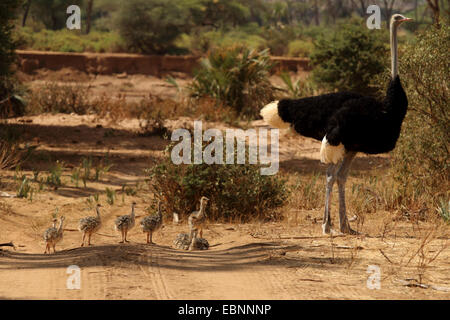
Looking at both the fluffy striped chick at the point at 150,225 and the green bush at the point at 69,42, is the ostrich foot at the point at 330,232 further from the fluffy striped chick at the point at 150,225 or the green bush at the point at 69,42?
the green bush at the point at 69,42

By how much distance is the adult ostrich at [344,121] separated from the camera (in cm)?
763

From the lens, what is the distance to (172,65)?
33750mm

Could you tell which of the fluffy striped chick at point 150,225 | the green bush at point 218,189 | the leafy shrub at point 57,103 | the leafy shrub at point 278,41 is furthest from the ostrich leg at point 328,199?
the leafy shrub at point 278,41

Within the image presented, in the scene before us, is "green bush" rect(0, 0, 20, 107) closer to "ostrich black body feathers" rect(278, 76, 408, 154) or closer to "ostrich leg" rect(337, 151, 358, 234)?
"ostrich black body feathers" rect(278, 76, 408, 154)

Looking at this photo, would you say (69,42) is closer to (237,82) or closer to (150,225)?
(237,82)

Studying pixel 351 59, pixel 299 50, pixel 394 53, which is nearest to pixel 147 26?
pixel 299 50

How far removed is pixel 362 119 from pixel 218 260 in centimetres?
227

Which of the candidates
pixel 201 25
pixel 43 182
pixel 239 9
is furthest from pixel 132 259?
pixel 239 9

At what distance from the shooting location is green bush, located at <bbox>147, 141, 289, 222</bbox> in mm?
9367

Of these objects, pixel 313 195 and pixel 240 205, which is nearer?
pixel 240 205

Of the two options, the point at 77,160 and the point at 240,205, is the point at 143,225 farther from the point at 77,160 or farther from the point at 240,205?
the point at 77,160

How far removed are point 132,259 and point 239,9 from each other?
42.7m

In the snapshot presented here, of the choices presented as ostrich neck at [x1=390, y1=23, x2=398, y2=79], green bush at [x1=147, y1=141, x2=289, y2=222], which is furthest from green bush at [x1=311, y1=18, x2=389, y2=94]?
ostrich neck at [x1=390, y1=23, x2=398, y2=79]

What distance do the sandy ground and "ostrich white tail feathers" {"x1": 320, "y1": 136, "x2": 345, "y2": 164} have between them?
2.92ft
